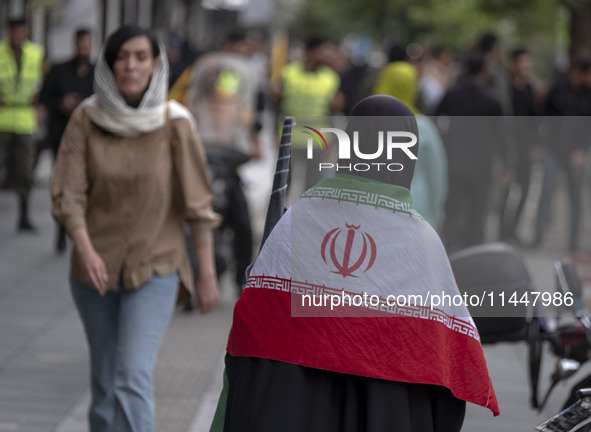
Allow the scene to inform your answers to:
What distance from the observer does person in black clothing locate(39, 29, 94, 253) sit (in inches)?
405

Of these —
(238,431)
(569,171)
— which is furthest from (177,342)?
(569,171)

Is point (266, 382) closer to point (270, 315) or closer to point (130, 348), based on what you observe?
point (270, 315)

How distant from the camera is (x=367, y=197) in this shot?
292cm

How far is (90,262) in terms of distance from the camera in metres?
3.98

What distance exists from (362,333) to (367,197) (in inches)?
14.1

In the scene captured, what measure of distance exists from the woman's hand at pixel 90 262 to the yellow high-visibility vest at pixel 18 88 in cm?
658

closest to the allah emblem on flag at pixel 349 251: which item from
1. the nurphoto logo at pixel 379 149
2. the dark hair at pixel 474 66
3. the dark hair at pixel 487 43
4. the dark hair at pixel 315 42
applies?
the nurphoto logo at pixel 379 149

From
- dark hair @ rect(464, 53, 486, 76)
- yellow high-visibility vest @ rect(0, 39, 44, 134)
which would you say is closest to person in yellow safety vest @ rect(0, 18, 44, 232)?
yellow high-visibility vest @ rect(0, 39, 44, 134)

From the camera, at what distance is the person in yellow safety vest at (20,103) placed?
10312mm

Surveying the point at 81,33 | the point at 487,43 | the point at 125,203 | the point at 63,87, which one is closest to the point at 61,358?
the point at 125,203

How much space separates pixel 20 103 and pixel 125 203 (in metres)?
6.64

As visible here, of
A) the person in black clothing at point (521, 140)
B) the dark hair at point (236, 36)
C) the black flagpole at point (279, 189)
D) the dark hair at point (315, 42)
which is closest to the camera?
the black flagpole at point (279, 189)

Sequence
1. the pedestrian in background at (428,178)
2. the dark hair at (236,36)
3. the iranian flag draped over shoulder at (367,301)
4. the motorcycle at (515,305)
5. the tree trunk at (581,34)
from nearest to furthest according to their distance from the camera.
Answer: the iranian flag draped over shoulder at (367,301), the motorcycle at (515,305), the pedestrian in background at (428,178), the dark hair at (236,36), the tree trunk at (581,34)

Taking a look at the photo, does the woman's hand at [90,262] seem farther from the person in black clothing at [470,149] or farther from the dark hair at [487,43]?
the dark hair at [487,43]
